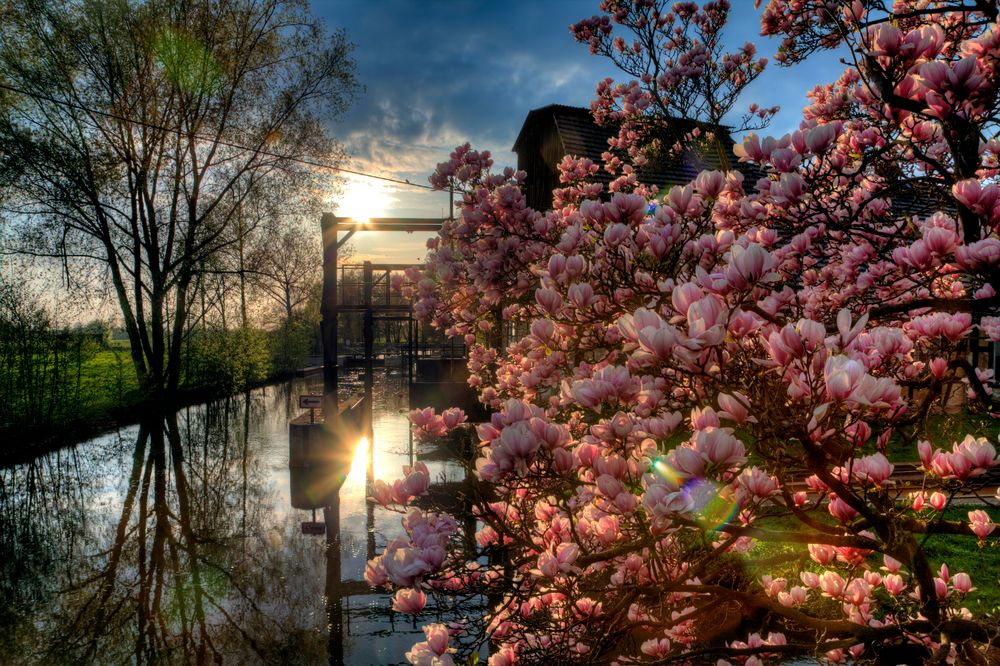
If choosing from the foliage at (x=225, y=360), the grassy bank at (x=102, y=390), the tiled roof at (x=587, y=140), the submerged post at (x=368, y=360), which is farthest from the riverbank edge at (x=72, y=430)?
the tiled roof at (x=587, y=140)

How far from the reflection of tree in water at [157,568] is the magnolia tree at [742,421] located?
3664mm

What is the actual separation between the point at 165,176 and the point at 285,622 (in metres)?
16.6

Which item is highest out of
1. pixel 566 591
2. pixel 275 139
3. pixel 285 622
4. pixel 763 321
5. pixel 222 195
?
pixel 275 139

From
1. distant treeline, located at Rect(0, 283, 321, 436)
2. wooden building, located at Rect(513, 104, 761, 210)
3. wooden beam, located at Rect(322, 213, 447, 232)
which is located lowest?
distant treeline, located at Rect(0, 283, 321, 436)

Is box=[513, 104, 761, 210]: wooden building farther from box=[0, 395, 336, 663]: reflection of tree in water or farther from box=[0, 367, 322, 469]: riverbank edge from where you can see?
box=[0, 367, 322, 469]: riverbank edge

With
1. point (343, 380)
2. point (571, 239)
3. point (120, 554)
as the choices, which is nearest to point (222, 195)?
point (343, 380)

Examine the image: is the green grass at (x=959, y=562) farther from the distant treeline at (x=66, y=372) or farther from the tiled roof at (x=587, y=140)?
the distant treeline at (x=66, y=372)

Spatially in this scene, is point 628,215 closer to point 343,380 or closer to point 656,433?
point 656,433

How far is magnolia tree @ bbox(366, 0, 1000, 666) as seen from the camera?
150cm

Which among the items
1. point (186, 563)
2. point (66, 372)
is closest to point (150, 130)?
point (66, 372)

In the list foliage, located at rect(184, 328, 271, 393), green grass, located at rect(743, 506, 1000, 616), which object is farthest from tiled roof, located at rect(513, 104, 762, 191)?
foliage, located at rect(184, 328, 271, 393)

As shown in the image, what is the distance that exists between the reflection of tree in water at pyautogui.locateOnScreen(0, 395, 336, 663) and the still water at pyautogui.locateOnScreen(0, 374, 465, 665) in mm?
19

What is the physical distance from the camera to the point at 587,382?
195cm

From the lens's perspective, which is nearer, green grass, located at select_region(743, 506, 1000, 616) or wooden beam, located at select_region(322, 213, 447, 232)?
green grass, located at select_region(743, 506, 1000, 616)
